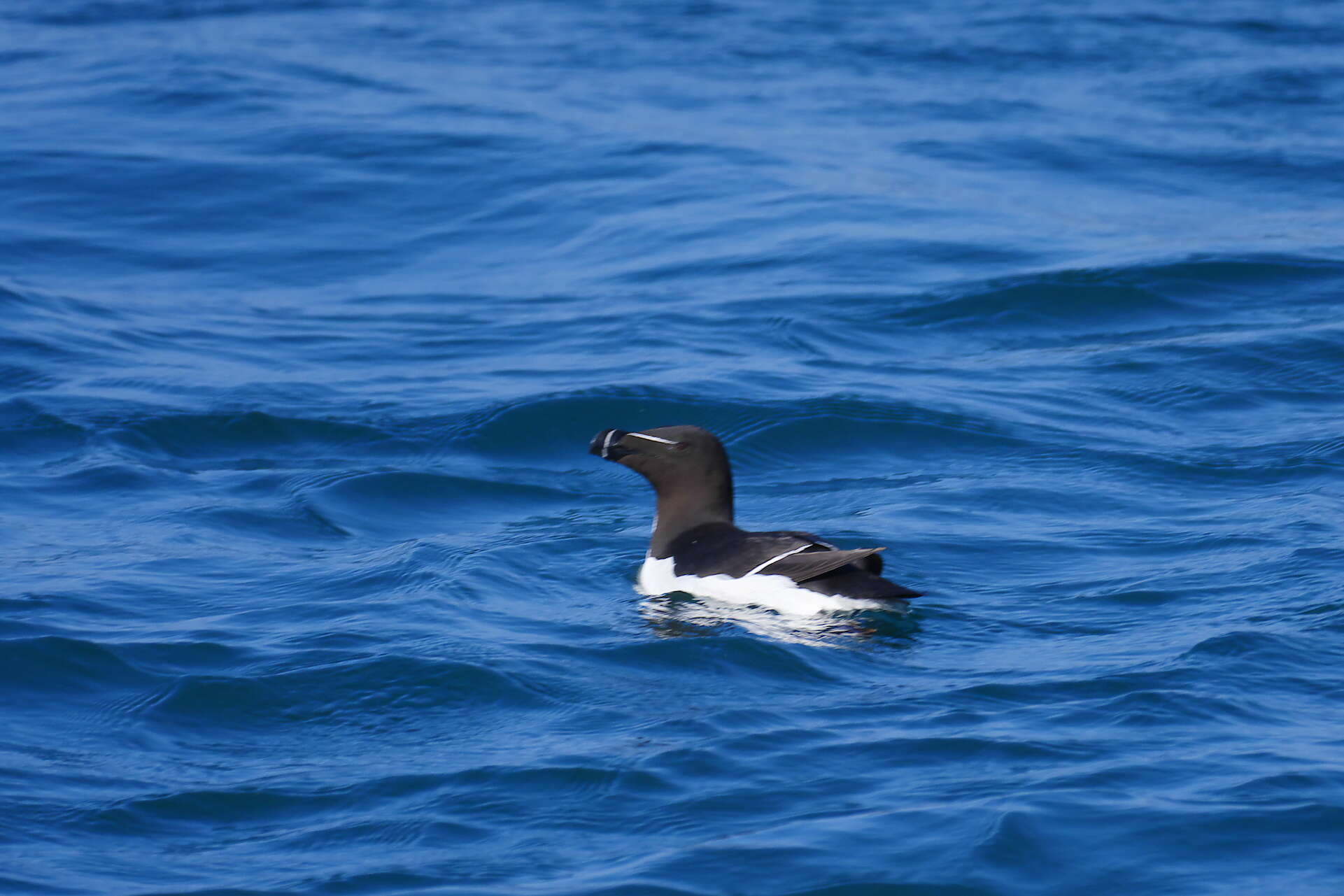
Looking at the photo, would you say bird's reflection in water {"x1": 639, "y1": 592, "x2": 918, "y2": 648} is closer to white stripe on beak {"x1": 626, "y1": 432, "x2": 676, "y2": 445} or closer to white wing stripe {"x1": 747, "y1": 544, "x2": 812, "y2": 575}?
white wing stripe {"x1": 747, "y1": 544, "x2": 812, "y2": 575}

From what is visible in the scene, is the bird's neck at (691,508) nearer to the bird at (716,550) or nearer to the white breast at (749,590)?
the bird at (716,550)

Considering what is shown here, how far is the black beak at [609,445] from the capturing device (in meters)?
8.58

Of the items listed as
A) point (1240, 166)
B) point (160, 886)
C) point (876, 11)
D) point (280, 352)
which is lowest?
point (160, 886)

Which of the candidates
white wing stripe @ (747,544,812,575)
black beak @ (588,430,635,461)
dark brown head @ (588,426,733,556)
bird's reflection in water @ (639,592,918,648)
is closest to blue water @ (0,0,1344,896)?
bird's reflection in water @ (639,592,918,648)

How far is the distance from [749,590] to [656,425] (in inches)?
131

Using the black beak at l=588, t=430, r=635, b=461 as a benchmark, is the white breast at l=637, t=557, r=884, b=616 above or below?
below

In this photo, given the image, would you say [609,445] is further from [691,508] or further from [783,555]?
[783,555]

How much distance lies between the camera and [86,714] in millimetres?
6914

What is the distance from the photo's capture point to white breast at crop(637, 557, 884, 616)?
768 centimetres

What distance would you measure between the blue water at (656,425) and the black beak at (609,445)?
0.61m

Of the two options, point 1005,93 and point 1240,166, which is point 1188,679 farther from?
point 1005,93

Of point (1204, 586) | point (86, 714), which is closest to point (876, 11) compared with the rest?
point (1204, 586)

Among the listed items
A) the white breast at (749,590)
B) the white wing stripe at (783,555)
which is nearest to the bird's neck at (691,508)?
the white breast at (749,590)

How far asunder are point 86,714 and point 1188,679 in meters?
4.17
